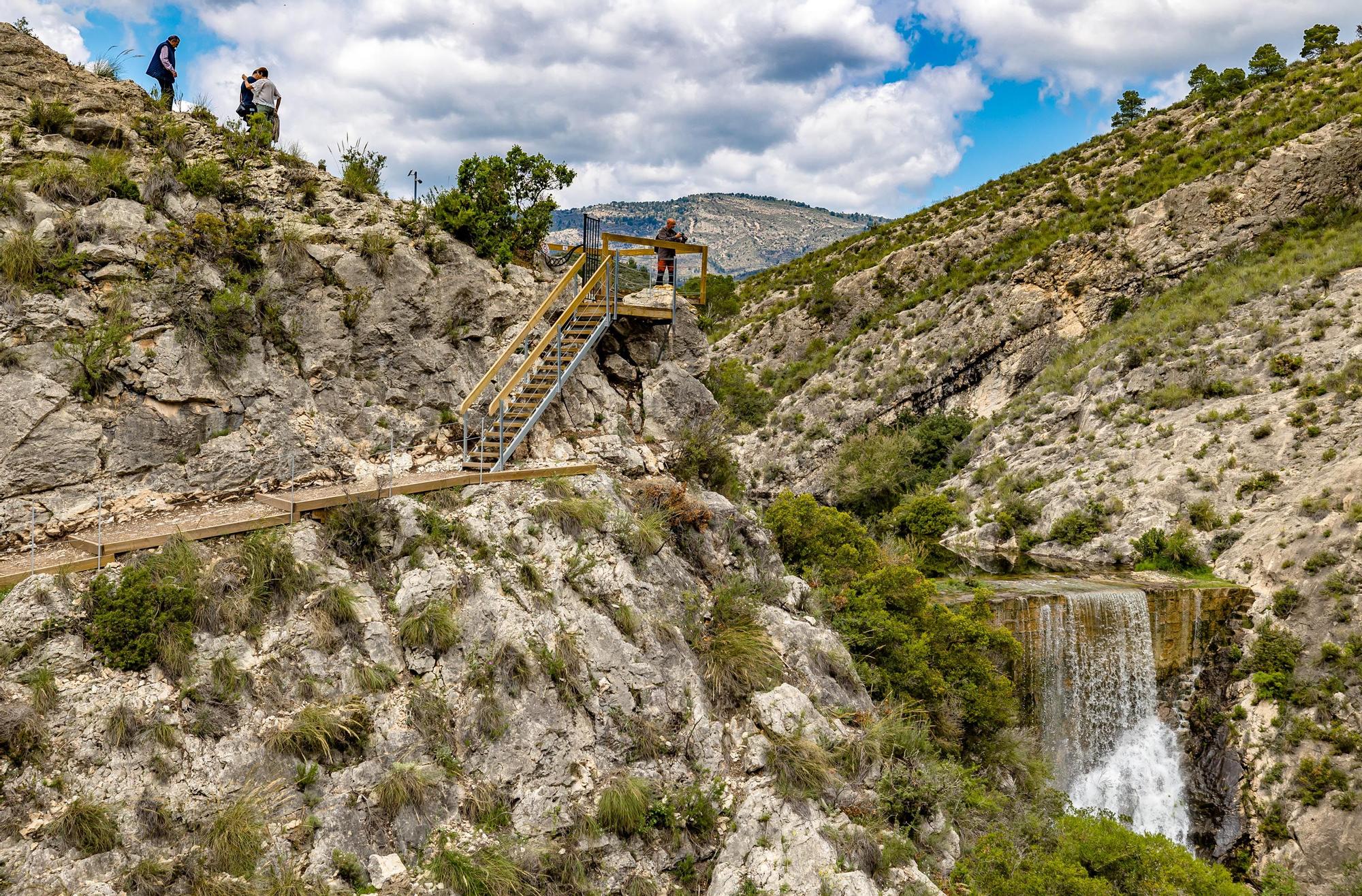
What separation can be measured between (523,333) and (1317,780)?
61.8ft

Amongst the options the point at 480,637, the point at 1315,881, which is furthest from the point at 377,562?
the point at 1315,881

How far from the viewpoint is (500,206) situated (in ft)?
41.5

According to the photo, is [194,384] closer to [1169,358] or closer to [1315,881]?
[1315,881]

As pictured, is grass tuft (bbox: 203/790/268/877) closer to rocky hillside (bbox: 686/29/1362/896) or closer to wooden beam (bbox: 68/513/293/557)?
wooden beam (bbox: 68/513/293/557)

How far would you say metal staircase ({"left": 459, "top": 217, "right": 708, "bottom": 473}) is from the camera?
421 inches

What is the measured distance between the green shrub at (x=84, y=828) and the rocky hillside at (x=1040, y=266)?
3169 centimetres

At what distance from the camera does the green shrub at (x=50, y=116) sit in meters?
10.5

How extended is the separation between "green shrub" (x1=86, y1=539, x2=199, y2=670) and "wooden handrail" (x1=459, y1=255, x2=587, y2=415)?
3.88 metres

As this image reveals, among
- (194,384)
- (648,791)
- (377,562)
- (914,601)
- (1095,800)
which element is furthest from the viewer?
(1095,800)

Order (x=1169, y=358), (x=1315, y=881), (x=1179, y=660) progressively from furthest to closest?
(x=1169, y=358), (x=1179, y=660), (x=1315, y=881)

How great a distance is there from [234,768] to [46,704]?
153 cm

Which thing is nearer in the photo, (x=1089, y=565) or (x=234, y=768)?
(x=234, y=768)

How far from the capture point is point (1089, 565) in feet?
77.8

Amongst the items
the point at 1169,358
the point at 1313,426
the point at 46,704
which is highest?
the point at 1169,358
